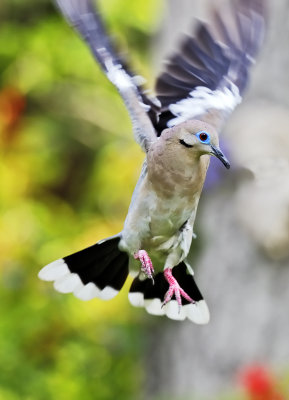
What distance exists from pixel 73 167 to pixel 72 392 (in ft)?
5.55

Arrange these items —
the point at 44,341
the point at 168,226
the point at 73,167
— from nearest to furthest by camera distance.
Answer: the point at 168,226 < the point at 44,341 < the point at 73,167

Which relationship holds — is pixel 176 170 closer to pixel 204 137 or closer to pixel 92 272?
pixel 204 137

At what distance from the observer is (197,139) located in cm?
104

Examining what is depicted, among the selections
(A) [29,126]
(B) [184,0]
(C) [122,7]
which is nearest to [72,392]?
(A) [29,126]

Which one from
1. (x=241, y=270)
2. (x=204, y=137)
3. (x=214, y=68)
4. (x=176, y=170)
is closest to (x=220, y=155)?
(x=204, y=137)

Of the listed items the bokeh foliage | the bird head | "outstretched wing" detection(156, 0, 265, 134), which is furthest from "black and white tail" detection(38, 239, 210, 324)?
the bokeh foliage

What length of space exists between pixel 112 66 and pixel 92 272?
17.6 inches

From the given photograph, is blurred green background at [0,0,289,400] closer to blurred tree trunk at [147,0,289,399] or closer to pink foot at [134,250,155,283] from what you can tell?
blurred tree trunk at [147,0,289,399]

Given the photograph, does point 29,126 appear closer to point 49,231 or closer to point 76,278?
point 49,231

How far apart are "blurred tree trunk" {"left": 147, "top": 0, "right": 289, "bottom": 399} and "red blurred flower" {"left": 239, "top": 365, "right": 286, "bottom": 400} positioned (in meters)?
0.65

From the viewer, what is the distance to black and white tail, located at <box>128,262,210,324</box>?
1.45 meters

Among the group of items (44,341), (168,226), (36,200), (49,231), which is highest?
(36,200)

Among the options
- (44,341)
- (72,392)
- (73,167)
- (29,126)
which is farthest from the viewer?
(73,167)

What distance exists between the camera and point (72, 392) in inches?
126
